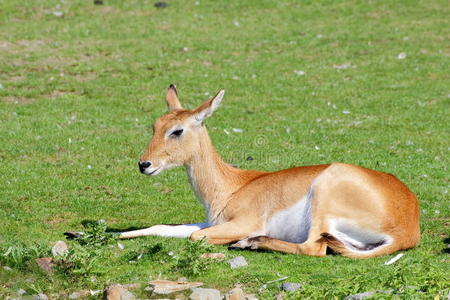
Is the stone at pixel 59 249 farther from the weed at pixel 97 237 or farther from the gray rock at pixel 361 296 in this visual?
the gray rock at pixel 361 296

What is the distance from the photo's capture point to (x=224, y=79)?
18.9m

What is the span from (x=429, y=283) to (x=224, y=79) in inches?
480

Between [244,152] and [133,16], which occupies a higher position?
[133,16]

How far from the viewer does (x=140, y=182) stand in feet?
41.9

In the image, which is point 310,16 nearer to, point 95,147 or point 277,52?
point 277,52

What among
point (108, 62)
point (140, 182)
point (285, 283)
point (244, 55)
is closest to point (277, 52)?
point (244, 55)

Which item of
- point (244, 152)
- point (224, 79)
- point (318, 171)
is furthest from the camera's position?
point (224, 79)

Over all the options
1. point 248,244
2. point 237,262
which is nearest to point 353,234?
point 248,244

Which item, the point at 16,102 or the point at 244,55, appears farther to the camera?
the point at 244,55

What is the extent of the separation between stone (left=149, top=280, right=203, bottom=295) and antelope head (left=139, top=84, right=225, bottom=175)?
8.06 feet

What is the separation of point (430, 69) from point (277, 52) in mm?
3700

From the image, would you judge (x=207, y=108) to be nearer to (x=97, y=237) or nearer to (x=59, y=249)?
(x=97, y=237)

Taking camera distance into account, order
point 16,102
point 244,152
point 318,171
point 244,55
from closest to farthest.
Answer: point 318,171, point 244,152, point 16,102, point 244,55

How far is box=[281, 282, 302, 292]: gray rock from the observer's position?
24.1 feet
